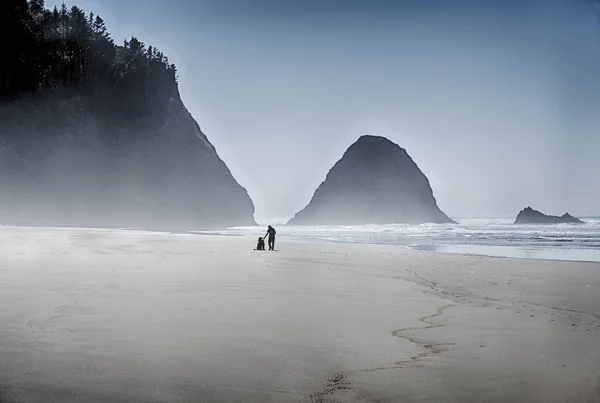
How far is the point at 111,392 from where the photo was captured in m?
3.47

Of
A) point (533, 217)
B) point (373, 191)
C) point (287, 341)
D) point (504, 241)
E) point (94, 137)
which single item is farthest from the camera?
point (373, 191)

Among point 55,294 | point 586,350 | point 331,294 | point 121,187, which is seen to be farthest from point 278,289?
point 121,187

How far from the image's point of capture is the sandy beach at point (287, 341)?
12.1 feet

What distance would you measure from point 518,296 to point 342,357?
613 cm

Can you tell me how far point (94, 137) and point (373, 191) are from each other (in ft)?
Answer: 397

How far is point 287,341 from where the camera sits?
16.9ft

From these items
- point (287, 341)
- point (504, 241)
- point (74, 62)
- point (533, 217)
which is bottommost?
point (287, 341)

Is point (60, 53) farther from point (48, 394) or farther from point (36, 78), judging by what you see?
point (48, 394)

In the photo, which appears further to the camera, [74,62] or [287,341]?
[74,62]

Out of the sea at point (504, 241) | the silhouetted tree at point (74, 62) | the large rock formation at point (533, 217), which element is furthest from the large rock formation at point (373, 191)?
the sea at point (504, 241)

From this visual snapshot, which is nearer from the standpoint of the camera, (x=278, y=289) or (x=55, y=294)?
Result: (x=55, y=294)

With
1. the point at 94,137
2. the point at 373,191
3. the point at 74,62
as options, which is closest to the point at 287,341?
the point at 94,137

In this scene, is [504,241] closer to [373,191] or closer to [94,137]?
[94,137]

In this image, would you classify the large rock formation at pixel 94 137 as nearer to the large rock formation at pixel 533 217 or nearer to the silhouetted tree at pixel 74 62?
the silhouetted tree at pixel 74 62
